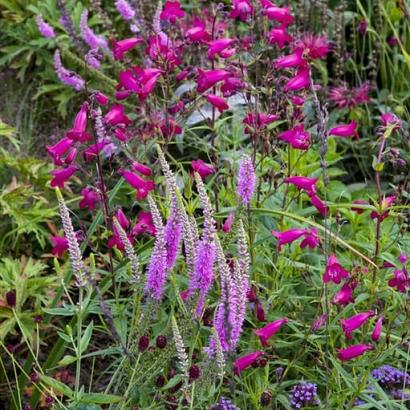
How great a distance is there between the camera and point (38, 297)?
3.14 metres

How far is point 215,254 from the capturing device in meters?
1.91

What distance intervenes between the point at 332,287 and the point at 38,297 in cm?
113

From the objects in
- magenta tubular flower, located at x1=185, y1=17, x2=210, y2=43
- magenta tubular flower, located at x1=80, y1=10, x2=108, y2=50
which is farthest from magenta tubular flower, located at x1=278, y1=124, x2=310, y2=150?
magenta tubular flower, located at x1=80, y1=10, x2=108, y2=50

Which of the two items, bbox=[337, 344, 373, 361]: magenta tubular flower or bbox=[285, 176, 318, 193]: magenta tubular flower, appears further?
bbox=[285, 176, 318, 193]: magenta tubular flower

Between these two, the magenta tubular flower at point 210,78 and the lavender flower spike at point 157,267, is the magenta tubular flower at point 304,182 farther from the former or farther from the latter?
the lavender flower spike at point 157,267

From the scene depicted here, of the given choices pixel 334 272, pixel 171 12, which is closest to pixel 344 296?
pixel 334 272

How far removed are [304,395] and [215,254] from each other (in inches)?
28.3

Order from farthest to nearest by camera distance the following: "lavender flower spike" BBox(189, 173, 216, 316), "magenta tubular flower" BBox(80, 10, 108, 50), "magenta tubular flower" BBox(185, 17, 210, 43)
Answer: "magenta tubular flower" BBox(80, 10, 108, 50) → "magenta tubular flower" BBox(185, 17, 210, 43) → "lavender flower spike" BBox(189, 173, 216, 316)

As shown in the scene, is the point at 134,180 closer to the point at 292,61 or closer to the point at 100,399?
the point at 292,61

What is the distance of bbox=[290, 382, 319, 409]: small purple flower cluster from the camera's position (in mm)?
2404

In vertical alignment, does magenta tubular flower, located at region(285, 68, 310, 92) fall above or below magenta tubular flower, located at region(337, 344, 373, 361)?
above

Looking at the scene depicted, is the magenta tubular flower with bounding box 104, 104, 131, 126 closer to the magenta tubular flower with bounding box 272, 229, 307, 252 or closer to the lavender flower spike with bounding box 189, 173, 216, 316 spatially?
the magenta tubular flower with bounding box 272, 229, 307, 252

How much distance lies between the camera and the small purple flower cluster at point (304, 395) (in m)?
2.40

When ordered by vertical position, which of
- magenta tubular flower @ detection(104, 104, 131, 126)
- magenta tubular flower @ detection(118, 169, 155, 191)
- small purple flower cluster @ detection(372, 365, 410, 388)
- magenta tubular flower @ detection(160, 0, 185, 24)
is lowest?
small purple flower cluster @ detection(372, 365, 410, 388)
